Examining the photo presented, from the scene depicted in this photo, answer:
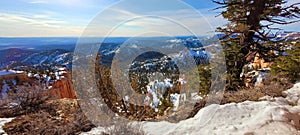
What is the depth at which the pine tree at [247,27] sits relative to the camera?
571 centimetres

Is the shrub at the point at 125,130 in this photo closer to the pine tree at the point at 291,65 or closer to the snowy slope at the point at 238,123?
the snowy slope at the point at 238,123

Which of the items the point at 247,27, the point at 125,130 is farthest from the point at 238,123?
the point at 247,27

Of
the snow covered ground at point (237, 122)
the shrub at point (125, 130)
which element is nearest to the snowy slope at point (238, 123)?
the snow covered ground at point (237, 122)

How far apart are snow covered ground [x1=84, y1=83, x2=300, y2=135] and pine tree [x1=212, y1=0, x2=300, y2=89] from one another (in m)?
3.01

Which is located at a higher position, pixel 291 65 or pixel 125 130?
pixel 291 65

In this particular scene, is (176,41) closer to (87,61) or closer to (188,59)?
(188,59)

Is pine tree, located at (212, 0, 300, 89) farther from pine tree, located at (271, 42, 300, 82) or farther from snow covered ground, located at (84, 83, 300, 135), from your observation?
snow covered ground, located at (84, 83, 300, 135)

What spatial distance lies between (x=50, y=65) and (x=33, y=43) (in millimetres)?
1326

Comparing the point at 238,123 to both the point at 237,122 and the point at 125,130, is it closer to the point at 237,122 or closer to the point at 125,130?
the point at 237,122

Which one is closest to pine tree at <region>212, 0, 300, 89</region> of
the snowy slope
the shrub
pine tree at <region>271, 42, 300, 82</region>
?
pine tree at <region>271, 42, 300, 82</region>

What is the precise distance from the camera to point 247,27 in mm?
5684

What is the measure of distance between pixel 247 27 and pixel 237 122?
3949mm

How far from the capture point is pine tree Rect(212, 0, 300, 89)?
5.71 m

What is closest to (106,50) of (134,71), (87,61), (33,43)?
(87,61)
